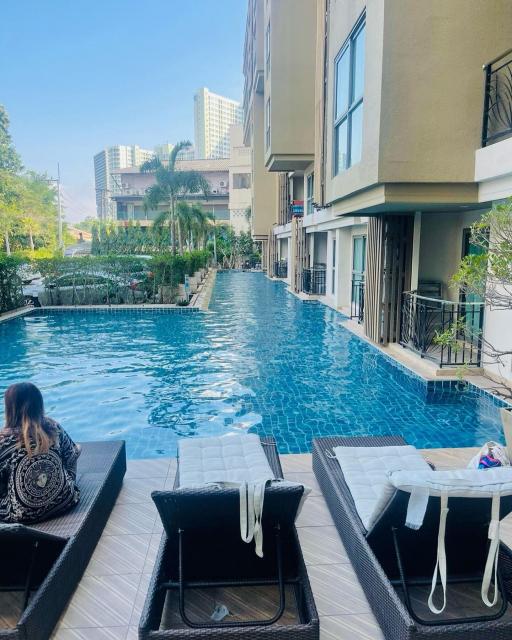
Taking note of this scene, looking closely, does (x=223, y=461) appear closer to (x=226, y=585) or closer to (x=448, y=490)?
(x=226, y=585)

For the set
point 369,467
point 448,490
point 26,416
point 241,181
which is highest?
point 241,181

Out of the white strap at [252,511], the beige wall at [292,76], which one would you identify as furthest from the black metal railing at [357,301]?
the white strap at [252,511]

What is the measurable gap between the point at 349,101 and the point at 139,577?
30.7 feet

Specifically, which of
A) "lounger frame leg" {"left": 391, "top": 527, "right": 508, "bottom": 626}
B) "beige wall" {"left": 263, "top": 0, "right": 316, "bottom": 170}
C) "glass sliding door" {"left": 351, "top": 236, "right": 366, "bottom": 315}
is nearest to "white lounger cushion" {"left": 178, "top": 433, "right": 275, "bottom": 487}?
"lounger frame leg" {"left": 391, "top": 527, "right": 508, "bottom": 626}

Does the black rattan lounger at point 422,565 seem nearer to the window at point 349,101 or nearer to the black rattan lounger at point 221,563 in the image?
the black rattan lounger at point 221,563

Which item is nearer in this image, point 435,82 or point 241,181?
point 435,82

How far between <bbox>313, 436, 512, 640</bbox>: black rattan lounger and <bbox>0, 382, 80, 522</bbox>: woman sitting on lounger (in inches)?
79.7

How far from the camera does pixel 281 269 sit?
110 feet

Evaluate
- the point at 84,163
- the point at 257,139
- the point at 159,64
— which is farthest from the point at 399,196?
the point at 84,163

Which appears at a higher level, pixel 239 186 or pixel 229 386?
pixel 239 186

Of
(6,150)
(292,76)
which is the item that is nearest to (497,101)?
(292,76)

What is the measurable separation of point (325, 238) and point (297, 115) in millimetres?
5969

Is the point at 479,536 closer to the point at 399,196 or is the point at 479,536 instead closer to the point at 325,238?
the point at 399,196

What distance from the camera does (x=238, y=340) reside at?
494 inches
